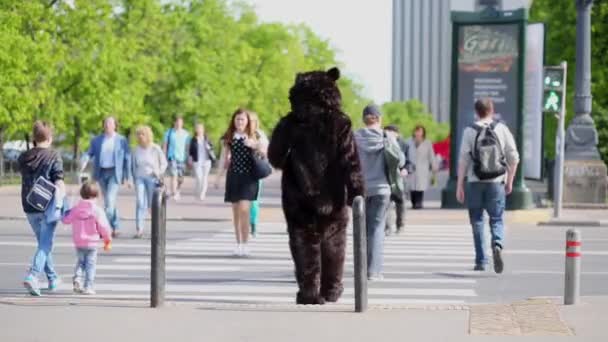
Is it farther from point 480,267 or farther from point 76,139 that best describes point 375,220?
point 76,139

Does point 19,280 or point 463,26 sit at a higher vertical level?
point 463,26

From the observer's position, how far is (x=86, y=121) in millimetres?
53031

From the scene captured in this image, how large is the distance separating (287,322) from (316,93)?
6.90 feet

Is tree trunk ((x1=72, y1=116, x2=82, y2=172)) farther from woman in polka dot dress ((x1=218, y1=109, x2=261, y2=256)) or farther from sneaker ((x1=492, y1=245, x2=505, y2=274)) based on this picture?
sneaker ((x1=492, y1=245, x2=505, y2=274))

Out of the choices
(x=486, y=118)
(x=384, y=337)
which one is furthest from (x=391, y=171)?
(x=384, y=337)

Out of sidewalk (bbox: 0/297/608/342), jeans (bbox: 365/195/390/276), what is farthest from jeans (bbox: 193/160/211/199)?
sidewalk (bbox: 0/297/608/342)

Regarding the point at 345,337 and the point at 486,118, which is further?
the point at 486,118

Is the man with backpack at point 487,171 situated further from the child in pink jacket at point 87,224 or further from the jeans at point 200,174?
the jeans at point 200,174

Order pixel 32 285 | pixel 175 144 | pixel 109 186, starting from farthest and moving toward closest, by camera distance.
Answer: pixel 175 144 < pixel 109 186 < pixel 32 285

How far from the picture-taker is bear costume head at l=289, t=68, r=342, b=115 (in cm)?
1029

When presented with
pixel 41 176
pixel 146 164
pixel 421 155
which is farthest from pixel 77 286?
pixel 421 155

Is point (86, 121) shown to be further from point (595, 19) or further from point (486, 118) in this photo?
point (486, 118)

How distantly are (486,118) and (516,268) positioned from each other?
1903 mm

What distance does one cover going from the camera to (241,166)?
14906mm
